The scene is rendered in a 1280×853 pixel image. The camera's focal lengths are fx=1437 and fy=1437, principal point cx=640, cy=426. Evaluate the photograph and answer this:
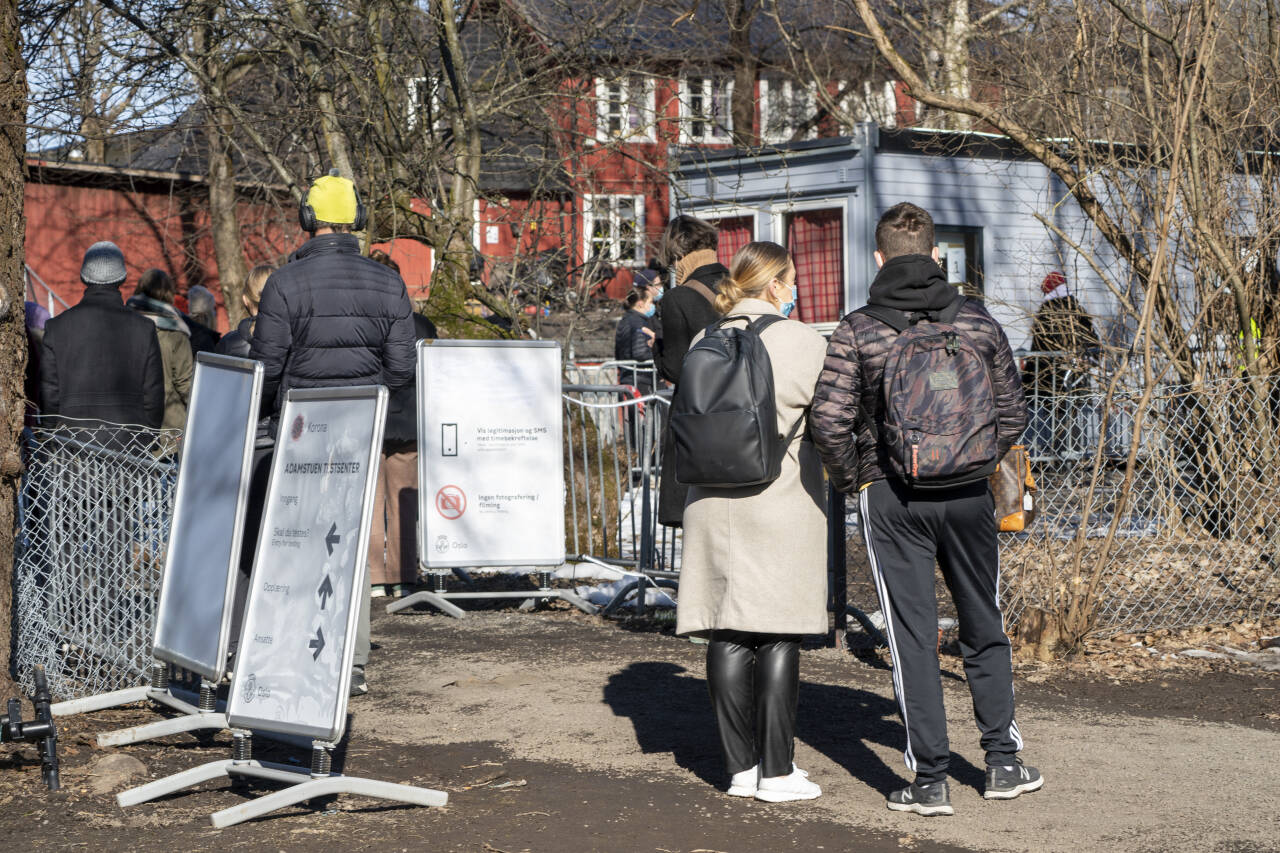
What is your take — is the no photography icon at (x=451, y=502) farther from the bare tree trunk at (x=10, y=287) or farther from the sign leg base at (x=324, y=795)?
the sign leg base at (x=324, y=795)

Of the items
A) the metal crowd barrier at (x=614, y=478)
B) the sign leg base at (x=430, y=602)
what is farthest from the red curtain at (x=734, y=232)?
the sign leg base at (x=430, y=602)

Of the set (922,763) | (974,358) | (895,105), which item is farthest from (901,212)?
(895,105)

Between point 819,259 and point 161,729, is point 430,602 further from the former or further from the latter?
point 819,259

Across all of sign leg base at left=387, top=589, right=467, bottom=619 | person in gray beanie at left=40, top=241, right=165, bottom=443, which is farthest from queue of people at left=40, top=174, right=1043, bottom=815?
person in gray beanie at left=40, top=241, right=165, bottom=443

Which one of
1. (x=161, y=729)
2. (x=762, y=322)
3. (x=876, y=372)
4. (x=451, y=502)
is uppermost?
(x=762, y=322)

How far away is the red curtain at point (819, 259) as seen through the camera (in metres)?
18.4

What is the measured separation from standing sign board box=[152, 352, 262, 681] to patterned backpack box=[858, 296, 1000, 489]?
2.31 meters

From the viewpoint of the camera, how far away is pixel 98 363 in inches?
303

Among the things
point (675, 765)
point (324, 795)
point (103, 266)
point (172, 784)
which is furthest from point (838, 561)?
point (103, 266)

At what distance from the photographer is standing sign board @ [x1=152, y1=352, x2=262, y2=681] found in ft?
17.1

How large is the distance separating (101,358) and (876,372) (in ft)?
15.7

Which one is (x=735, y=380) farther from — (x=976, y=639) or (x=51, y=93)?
(x=51, y=93)

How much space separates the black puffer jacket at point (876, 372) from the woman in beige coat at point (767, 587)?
0.47 ft

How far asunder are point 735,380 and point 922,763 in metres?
1.38
